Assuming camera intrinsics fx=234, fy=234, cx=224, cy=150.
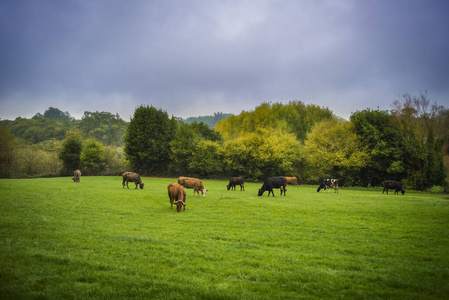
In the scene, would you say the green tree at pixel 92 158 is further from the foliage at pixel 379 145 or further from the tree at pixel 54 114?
the tree at pixel 54 114

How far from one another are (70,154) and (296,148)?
177 feet

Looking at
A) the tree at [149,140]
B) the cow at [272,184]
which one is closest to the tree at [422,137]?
the cow at [272,184]

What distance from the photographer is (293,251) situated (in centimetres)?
776

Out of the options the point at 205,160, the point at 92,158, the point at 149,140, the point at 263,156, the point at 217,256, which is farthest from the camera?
the point at 149,140

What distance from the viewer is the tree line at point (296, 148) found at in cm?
4000

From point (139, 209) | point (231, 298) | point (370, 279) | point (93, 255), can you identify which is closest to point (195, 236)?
point (93, 255)

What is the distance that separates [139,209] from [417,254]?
13867 millimetres

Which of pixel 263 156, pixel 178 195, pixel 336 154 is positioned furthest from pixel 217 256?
pixel 263 156

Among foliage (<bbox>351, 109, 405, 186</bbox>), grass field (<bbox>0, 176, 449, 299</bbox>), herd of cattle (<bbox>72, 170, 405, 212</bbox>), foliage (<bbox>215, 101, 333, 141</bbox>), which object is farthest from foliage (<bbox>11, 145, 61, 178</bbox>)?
foliage (<bbox>351, 109, 405, 186</bbox>)

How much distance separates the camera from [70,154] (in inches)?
2267

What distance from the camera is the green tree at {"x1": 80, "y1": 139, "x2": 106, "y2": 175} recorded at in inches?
2265

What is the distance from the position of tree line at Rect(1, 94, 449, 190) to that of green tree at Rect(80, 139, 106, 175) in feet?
0.69

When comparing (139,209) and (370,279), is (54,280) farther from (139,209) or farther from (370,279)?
(139,209)

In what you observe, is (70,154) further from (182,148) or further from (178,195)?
(178,195)
